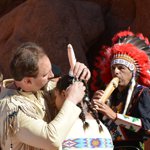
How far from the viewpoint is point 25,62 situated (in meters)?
2.62

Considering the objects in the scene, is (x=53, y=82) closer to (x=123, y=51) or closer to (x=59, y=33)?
(x=123, y=51)

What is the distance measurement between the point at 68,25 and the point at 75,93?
390cm

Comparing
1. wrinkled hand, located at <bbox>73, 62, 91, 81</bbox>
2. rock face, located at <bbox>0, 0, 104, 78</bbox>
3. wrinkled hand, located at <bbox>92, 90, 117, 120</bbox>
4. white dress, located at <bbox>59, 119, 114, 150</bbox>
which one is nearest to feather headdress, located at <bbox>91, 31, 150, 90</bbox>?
wrinkled hand, located at <bbox>92, 90, 117, 120</bbox>

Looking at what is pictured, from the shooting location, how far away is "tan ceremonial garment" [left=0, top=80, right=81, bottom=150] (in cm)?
254

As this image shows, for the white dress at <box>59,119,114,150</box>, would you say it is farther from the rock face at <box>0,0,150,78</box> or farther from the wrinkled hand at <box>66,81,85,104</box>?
the rock face at <box>0,0,150,78</box>

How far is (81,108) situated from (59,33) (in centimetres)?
374

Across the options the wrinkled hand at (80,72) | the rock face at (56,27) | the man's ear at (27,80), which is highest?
the rock face at (56,27)

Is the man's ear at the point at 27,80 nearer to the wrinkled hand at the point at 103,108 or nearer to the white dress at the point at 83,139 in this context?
the white dress at the point at 83,139

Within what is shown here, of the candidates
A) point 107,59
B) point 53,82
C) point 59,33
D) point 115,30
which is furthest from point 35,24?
point 53,82

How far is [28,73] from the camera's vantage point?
8.66 feet

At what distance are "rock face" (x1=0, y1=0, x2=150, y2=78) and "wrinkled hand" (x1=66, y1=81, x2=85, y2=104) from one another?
3461mm

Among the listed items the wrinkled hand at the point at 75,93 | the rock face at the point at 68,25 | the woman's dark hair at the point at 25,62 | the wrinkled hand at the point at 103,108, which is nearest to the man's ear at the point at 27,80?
the woman's dark hair at the point at 25,62

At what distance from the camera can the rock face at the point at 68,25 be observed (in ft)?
20.6

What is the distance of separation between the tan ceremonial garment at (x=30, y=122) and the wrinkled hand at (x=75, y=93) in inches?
1.1
